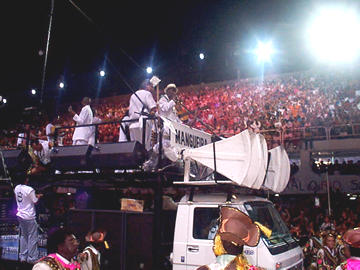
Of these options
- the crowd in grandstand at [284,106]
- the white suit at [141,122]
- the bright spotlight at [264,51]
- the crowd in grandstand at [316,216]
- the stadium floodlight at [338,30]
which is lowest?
the crowd in grandstand at [316,216]

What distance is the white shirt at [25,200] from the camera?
7.05 m

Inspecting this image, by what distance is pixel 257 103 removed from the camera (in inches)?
710

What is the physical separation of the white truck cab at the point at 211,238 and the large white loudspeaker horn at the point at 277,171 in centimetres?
54

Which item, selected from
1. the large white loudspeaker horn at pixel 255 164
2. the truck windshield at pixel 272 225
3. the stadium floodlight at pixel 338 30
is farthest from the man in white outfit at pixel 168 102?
the stadium floodlight at pixel 338 30

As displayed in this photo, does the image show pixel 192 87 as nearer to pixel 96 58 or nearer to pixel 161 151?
pixel 96 58

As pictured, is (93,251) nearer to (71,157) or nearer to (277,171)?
(71,157)

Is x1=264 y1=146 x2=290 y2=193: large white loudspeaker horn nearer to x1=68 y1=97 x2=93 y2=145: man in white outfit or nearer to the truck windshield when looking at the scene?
the truck windshield

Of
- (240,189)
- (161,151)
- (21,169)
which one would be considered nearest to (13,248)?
(21,169)

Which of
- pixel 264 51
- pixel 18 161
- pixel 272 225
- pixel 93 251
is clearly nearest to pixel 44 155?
pixel 18 161

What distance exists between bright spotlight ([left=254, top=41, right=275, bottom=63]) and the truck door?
734 inches

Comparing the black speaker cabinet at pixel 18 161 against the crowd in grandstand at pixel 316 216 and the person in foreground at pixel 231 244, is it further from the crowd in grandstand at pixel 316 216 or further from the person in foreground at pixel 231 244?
the crowd in grandstand at pixel 316 216

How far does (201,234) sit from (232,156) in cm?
128

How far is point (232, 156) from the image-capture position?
5.16 meters

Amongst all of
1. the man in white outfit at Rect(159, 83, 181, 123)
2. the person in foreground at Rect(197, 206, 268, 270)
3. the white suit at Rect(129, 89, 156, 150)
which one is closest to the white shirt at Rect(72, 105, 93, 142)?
the white suit at Rect(129, 89, 156, 150)
